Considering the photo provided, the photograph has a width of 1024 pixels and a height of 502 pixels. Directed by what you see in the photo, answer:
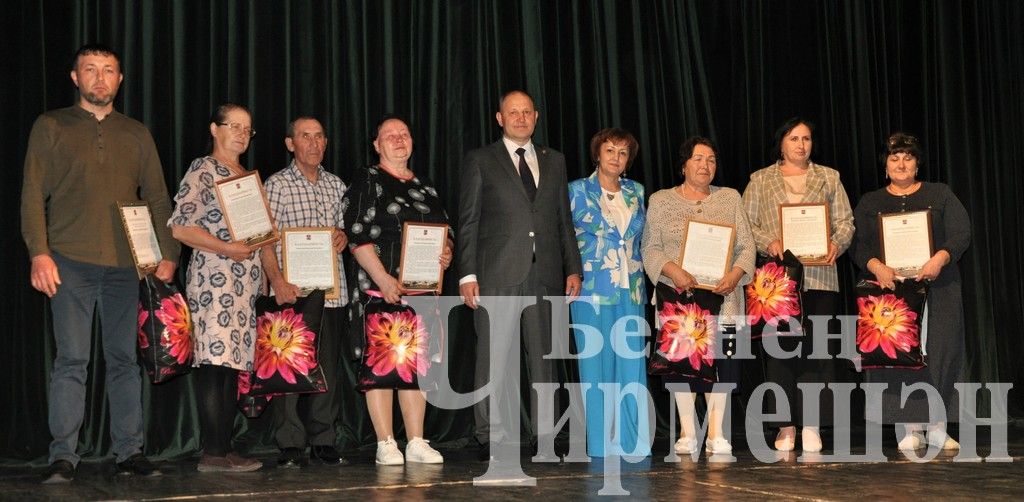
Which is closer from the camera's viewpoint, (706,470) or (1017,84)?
(706,470)

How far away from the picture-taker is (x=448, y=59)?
563 cm

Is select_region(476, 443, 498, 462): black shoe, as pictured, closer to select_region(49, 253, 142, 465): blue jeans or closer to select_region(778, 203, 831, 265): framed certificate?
select_region(49, 253, 142, 465): blue jeans

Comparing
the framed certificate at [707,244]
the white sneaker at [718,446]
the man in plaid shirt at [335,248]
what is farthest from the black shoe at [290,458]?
the framed certificate at [707,244]

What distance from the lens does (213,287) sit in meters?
4.41

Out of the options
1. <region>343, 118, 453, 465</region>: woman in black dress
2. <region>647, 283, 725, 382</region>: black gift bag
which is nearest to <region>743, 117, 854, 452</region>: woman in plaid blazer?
<region>647, 283, 725, 382</region>: black gift bag

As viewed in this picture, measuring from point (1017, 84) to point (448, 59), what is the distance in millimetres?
3766

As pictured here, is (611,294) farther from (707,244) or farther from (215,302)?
(215,302)

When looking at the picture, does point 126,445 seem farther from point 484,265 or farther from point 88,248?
point 484,265

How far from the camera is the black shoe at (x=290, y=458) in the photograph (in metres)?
4.52

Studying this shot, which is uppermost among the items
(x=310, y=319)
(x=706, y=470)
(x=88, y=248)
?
(x=88, y=248)

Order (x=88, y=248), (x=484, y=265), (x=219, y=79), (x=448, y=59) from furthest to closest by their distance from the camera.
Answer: (x=448, y=59) < (x=219, y=79) < (x=484, y=265) < (x=88, y=248)

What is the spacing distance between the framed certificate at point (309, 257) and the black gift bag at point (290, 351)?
7 centimetres

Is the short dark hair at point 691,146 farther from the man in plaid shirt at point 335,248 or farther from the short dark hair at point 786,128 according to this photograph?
the man in plaid shirt at point 335,248

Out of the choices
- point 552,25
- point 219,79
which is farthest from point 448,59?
point 219,79
